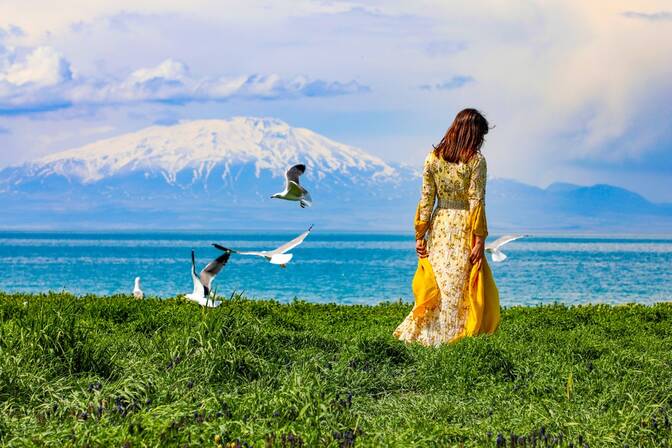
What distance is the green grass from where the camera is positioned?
266 inches

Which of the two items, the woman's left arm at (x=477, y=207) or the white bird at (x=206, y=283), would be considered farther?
the woman's left arm at (x=477, y=207)

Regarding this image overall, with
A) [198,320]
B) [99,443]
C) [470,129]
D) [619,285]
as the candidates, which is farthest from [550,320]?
[619,285]

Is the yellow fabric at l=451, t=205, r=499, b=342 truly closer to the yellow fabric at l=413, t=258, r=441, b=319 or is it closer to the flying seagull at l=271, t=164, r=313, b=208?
the yellow fabric at l=413, t=258, r=441, b=319

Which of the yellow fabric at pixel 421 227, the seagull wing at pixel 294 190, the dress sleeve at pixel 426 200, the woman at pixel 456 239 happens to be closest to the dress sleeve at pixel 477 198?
the woman at pixel 456 239

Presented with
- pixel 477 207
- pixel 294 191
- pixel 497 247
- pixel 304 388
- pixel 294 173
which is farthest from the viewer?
pixel 497 247

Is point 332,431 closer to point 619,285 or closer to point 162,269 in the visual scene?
point 619,285

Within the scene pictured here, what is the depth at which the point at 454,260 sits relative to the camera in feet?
38.3

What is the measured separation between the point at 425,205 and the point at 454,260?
754 millimetres

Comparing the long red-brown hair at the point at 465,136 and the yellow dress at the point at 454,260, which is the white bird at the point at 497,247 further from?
the long red-brown hair at the point at 465,136

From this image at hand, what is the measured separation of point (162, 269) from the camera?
260 ft

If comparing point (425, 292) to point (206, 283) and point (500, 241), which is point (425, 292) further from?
point (206, 283)

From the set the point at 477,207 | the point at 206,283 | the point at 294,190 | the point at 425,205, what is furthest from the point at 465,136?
the point at 206,283

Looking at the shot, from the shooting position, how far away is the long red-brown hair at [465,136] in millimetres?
11484

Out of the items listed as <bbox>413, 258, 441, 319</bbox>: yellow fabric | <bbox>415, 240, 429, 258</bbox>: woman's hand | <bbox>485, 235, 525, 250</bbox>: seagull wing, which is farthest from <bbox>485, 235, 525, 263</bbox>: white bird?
<bbox>413, 258, 441, 319</bbox>: yellow fabric
